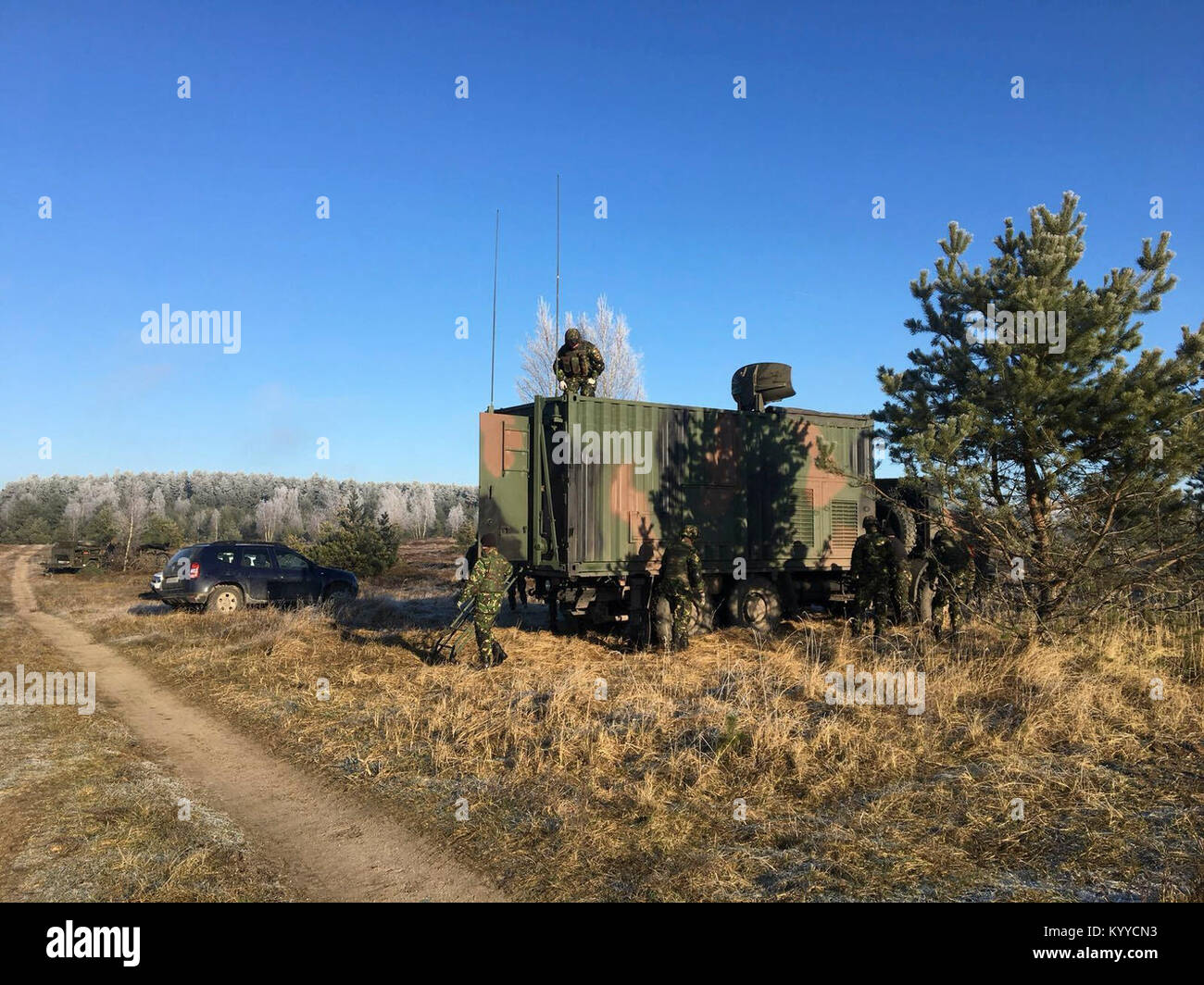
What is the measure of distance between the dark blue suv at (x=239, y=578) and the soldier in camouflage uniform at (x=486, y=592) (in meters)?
7.57

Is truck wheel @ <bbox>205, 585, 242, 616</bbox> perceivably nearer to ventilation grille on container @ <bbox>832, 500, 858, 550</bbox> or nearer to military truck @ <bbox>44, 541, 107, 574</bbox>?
ventilation grille on container @ <bbox>832, 500, 858, 550</bbox>

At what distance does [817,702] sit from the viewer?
7477mm

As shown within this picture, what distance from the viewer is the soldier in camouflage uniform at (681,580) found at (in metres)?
10.5

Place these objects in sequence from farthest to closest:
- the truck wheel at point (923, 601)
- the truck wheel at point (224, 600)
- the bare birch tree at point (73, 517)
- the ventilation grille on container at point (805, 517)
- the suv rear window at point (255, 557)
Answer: the bare birch tree at point (73, 517), the suv rear window at point (255, 557), the truck wheel at point (224, 600), the ventilation grille on container at point (805, 517), the truck wheel at point (923, 601)

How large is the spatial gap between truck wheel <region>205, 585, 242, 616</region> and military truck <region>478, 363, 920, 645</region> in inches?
294

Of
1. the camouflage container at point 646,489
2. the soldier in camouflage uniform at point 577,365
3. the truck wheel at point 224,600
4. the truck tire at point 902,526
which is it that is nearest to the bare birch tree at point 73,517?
the truck wheel at point 224,600

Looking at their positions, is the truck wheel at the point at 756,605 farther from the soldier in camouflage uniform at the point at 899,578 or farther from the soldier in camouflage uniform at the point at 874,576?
the soldier in camouflage uniform at the point at 899,578

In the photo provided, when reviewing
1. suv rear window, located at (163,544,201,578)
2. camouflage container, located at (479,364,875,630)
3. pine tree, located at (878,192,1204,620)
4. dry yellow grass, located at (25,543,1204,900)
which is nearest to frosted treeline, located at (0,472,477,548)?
suv rear window, located at (163,544,201,578)

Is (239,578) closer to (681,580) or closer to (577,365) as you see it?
(577,365)

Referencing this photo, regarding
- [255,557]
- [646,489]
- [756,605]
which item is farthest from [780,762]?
[255,557]

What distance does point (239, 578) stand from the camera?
16.0 m

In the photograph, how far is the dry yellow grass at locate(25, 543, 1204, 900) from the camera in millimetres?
4230
